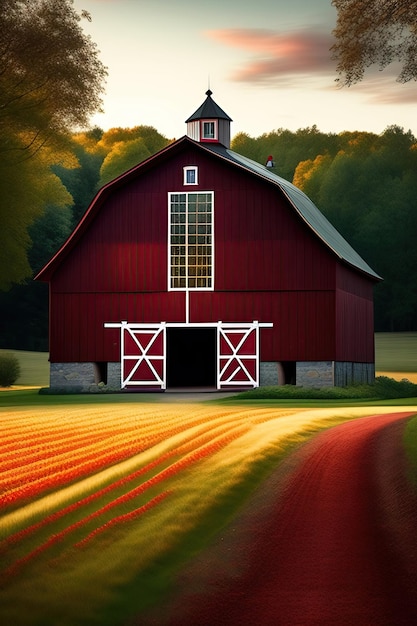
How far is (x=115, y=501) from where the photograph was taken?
1098cm

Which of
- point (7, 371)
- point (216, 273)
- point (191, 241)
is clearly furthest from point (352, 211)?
point (216, 273)

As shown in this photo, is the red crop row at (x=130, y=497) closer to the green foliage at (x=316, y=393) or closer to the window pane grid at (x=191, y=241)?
the green foliage at (x=316, y=393)

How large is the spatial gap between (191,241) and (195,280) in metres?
1.22

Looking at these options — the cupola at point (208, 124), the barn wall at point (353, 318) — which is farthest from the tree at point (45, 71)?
the barn wall at point (353, 318)

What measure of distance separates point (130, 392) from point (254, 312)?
4515 mm

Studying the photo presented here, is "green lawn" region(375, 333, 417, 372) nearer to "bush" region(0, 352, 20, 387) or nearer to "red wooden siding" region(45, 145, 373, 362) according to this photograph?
"bush" region(0, 352, 20, 387)

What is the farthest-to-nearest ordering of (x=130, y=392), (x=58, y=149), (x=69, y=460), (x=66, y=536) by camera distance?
(x=58, y=149) < (x=130, y=392) < (x=69, y=460) < (x=66, y=536)

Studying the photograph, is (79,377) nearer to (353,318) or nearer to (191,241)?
(191,241)

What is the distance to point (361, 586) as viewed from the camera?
822cm

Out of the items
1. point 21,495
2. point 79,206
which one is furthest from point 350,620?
point 79,206

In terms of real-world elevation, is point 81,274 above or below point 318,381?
above

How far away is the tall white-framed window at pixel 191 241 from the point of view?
3412cm

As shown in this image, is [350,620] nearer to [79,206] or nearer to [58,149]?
[58,149]

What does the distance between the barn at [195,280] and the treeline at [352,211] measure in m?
30.0
